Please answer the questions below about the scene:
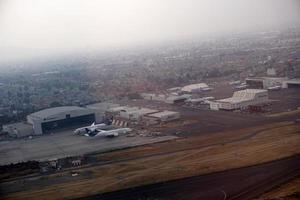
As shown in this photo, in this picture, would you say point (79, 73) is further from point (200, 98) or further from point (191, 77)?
point (200, 98)

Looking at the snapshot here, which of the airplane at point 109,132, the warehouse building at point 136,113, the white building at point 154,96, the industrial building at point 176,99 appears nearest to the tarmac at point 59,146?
the airplane at point 109,132

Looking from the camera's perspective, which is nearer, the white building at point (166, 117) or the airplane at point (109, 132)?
the airplane at point (109, 132)

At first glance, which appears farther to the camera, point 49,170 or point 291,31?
point 291,31

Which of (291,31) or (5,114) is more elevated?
(291,31)

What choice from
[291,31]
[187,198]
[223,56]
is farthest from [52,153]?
[291,31]

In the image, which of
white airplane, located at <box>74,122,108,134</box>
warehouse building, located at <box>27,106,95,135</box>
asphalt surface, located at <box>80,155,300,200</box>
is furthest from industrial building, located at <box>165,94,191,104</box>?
asphalt surface, located at <box>80,155,300,200</box>

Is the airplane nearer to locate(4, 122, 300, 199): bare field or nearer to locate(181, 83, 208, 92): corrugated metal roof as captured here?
locate(4, 122, 300, 199): bare field

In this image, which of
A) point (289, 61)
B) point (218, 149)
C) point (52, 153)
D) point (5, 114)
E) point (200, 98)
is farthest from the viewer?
point (289, 61)

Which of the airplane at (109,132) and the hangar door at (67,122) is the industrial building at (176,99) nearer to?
the hangar door at (67,122)
